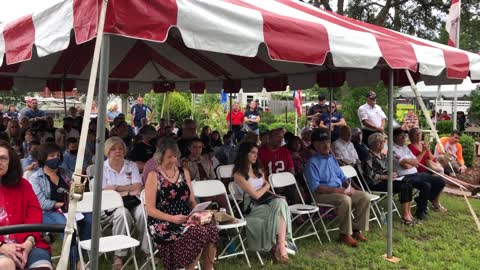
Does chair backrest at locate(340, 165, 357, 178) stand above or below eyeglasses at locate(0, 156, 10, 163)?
below

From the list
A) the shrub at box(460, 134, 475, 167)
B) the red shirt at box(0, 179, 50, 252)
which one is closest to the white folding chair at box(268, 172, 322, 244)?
the red shirt at box(0, 179, 50, 252)

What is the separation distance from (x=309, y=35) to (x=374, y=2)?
14.5m

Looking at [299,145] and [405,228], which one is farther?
[299,145]

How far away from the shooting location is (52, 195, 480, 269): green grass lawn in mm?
4355

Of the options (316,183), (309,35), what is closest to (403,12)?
(316,183)

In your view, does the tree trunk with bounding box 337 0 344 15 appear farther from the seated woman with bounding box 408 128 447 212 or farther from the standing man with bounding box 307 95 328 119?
the seated woman with bounding box 408 128 447 212

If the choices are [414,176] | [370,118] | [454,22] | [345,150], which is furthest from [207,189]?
[454,22]

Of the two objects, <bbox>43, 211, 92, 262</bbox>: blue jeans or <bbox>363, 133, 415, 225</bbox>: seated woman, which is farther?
<bbox>363, 133, 415, 225</bbox>: seated woman

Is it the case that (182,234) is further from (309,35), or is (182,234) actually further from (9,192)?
(309,35)

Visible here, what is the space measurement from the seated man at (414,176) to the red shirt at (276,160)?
66.7 inches

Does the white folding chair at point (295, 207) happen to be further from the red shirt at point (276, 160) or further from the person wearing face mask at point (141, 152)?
the person wearing face mask at point (141, 152)

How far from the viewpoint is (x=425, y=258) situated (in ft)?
15.3

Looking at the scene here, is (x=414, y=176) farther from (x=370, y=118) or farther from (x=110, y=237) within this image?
(x=110, y=237)

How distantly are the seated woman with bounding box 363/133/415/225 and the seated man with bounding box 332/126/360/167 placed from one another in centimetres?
21
